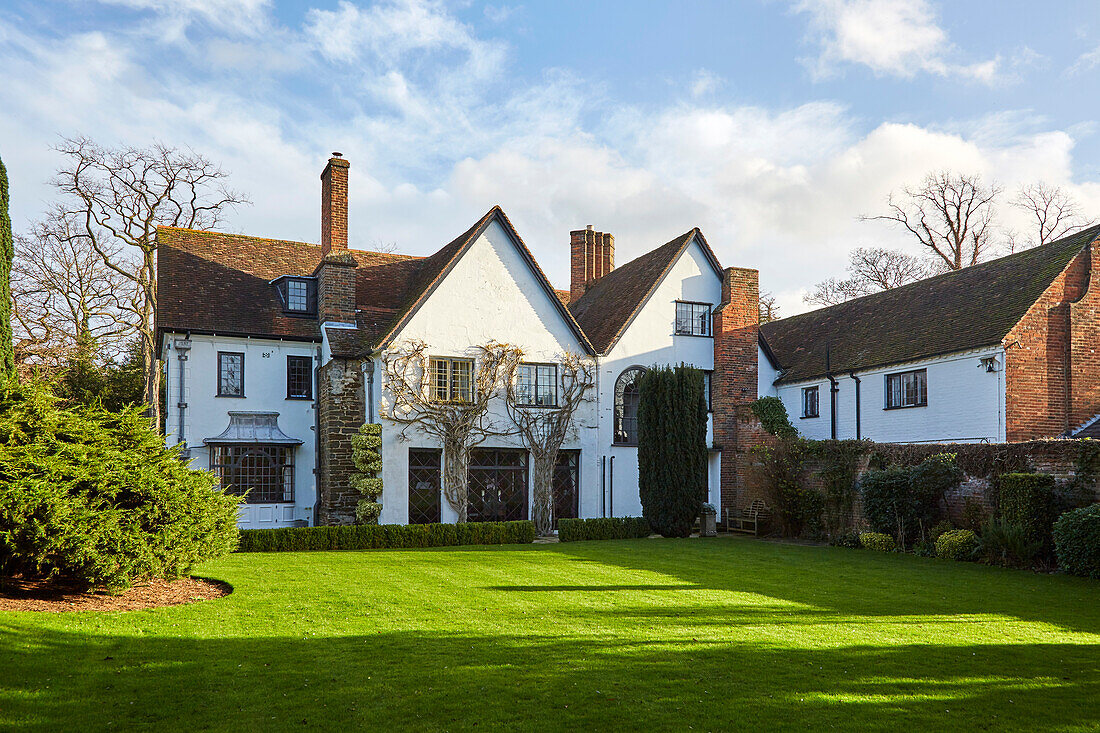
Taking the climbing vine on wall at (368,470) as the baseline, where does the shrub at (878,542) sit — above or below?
below

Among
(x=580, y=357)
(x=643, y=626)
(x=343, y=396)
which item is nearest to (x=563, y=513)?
(x=580, y=357)

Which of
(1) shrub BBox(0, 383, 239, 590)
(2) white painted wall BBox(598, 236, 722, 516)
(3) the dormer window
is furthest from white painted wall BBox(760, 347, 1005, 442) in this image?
(1) shrub BBox(0, 383, 239, 590)

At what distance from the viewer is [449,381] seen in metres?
22.2

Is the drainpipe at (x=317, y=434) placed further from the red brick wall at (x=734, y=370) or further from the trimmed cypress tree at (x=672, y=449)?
the red brick wall at (x=734, y=370)

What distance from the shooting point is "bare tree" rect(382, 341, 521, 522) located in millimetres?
21359

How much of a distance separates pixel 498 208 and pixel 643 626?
15725 millimetres

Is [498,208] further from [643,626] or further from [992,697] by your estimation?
[992,697]

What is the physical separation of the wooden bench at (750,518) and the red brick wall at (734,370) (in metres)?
0.91

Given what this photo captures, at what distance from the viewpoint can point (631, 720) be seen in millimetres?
5922

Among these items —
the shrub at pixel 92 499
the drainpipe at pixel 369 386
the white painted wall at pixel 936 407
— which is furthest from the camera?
the drainpipe at pixel 369 386

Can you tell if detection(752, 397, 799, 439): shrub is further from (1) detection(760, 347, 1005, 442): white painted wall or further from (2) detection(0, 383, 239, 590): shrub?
(2) detection(0, 383, 239, 590): shrub

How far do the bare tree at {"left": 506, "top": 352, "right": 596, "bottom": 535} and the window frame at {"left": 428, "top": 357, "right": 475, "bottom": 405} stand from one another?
1066 mm

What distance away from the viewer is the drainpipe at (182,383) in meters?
21.9

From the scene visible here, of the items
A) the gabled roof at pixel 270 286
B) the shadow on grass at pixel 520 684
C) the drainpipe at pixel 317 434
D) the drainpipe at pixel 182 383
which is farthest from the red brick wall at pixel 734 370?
the shadow on grass at pixel 520 684
